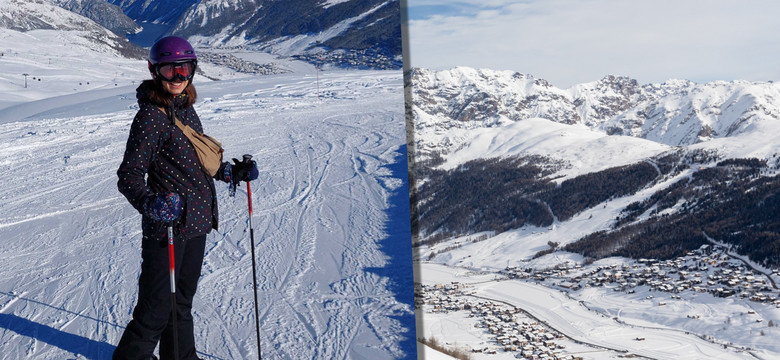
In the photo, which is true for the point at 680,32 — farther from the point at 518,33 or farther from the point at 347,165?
the point at 347,165

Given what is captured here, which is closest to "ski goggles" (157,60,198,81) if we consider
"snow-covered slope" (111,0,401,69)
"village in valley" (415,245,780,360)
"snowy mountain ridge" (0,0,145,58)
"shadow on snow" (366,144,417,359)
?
"shadow on snow" (366,144,417,359)

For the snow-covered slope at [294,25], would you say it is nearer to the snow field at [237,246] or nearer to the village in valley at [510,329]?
the village in valley at [510,329]

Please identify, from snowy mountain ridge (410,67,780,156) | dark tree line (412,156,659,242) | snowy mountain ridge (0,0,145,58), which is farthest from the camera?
snowy mountain ridge (410,67,780,156)

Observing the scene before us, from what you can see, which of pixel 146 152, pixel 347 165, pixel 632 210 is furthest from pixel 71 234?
pixel 632 210

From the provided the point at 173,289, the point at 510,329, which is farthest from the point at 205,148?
the point at 510,329

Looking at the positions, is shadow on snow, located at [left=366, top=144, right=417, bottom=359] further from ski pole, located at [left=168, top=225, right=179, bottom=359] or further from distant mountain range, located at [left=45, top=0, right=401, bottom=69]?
distant mountain range, located at [left=45, top=0, right=401, bottom=69]

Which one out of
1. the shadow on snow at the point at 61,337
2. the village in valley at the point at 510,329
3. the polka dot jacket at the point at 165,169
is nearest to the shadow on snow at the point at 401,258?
the shadow on snow at the point at 61,337
